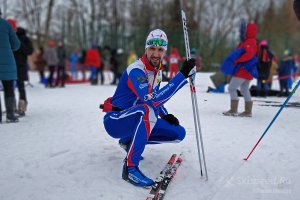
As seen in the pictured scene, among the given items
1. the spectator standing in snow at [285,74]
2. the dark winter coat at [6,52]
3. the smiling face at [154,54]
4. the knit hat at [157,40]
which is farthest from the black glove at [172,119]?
the spectator standing in snow at [285,74]

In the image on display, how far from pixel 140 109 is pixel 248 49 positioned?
3817 mm

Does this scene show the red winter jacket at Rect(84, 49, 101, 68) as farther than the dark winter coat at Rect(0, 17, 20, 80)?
Yes

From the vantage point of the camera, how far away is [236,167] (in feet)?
11.6

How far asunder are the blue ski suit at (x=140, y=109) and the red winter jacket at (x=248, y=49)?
312 cm

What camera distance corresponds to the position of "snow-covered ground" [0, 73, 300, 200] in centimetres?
291

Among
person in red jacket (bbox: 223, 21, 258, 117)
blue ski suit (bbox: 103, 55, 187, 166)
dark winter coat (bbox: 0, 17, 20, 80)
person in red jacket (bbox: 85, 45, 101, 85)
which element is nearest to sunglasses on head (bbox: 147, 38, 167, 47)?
blue ski suit (bbox: 103, 55, 187, 166)

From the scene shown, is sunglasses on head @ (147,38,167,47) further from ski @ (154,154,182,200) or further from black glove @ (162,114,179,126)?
ski @ (154,154,182,200)

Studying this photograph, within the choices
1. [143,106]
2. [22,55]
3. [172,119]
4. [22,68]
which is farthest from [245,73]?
[22,55]

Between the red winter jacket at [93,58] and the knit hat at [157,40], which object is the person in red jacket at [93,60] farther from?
the knit hat at [157,40]

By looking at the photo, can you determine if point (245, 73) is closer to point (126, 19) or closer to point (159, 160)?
point (159, 160)

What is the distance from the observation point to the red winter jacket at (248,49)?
6.17m

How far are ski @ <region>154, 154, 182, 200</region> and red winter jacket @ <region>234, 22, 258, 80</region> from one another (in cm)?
318

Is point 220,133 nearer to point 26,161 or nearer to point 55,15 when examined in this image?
point 26,161

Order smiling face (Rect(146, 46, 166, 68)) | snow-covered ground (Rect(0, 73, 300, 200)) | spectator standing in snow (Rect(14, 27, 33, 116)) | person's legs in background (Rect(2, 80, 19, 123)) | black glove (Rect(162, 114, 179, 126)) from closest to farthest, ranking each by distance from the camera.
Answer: snow-covered ground (Rect(0, 73, 300, 200))
smiling face (Rect(146, 46, 166, 68))
black glove (Rect(162, 114, 179, 126))
person's legs in background (Rect(2, 80, 19, 123))
spectator standing in snow (Rect(14, 27, 33, 116))
